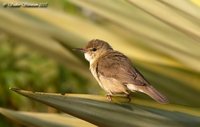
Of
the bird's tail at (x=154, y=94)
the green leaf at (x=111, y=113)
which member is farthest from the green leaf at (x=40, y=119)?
the bird's tail at (x=154, y=94)

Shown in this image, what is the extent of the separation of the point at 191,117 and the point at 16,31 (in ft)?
3.12

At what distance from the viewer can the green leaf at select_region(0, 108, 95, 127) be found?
2.13 m

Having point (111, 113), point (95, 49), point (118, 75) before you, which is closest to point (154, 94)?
point (118, 75)

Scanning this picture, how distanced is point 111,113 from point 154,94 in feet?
1.57

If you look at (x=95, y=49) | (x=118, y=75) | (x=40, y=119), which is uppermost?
(x=95, y=49)

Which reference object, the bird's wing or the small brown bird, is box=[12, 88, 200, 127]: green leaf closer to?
the small brown bird

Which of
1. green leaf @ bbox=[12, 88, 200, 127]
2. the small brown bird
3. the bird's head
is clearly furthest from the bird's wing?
green leaf @ bbox=[12, 88, 200, 127]

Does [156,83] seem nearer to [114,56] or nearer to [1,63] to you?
[114,56]

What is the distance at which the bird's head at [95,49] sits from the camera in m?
3.11

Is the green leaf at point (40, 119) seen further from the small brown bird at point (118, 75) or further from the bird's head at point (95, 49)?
the bird's head at point (95, 49)

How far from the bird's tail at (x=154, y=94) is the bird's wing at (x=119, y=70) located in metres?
0.03

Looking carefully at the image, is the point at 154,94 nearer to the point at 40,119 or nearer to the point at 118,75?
the point at 118,75

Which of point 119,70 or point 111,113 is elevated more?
point 119,70

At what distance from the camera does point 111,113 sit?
2.08m
